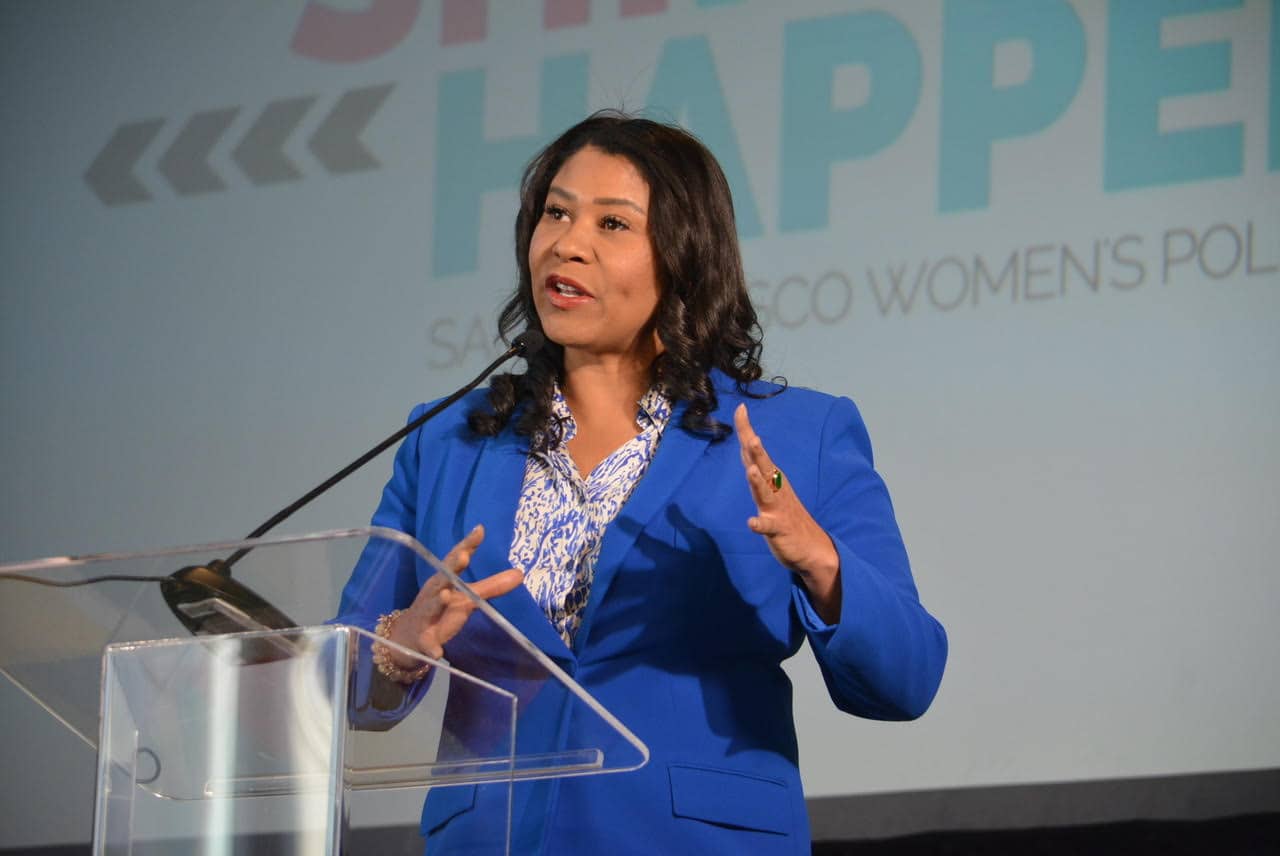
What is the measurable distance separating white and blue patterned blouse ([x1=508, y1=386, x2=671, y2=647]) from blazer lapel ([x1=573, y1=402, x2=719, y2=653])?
32 millimetres

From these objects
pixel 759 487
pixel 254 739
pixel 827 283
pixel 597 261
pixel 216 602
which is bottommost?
pixel 254 739

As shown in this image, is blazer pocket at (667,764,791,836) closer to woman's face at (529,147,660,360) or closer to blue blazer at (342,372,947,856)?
blue blazer at (342,372,947,856)

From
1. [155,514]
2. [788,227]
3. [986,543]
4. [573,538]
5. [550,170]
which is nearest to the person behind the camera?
[573,538]

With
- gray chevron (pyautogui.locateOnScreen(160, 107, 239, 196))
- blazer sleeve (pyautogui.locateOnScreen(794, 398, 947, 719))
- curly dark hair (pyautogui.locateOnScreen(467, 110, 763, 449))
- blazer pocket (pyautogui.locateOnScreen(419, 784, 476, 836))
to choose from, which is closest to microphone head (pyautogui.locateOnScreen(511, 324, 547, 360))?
curly dark hair (pyautogui.locateOnScreen(467, 110, 763, 449))

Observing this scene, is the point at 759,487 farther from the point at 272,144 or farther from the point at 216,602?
the point at 272,144

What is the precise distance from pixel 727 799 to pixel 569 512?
15.7 inches

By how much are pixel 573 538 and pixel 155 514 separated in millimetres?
2424

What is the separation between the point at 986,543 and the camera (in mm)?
3162

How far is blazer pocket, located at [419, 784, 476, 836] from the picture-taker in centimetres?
157

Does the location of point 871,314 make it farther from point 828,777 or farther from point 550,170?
point 550,170

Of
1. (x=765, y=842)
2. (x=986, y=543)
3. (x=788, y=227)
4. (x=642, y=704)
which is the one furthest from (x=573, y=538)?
(x=788, y=227)

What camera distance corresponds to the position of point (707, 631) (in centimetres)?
183

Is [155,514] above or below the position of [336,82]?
below

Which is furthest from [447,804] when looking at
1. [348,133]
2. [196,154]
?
[196,154]
